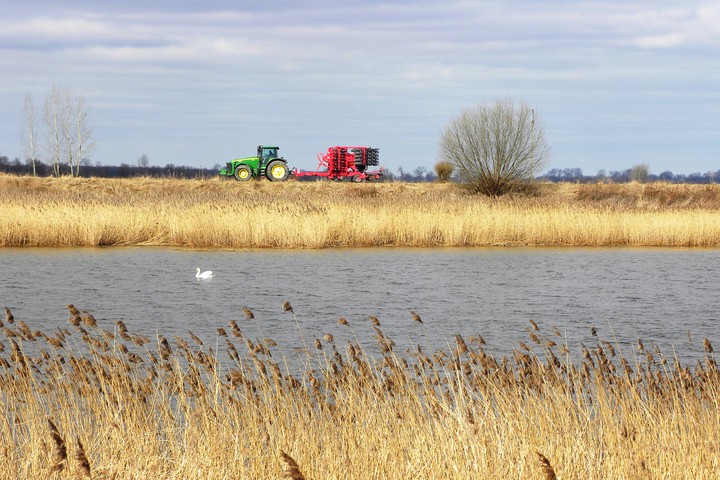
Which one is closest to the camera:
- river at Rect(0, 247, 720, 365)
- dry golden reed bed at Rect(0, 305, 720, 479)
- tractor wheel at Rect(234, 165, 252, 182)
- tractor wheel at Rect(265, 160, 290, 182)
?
dry golden reed bed at Rect(0, 305, 720, 479)

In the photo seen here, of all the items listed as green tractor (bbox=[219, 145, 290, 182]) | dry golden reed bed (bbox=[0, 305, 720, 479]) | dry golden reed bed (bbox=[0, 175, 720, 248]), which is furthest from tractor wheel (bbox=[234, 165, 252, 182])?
dry golden reed bed (bbox=[0, 305, 720, 479])

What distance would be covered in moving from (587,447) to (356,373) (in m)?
1.98

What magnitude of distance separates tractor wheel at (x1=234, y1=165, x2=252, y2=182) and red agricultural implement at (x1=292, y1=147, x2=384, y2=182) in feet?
6.51

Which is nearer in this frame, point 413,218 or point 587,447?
point 587,447

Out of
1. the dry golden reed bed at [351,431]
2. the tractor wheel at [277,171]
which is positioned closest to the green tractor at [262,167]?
the tractor wheel at [277,171]

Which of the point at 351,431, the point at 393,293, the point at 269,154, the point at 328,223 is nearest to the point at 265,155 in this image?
the point at 269,154

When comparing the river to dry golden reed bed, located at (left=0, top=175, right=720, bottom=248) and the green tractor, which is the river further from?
the green tractor

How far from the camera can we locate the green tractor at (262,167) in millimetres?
36719

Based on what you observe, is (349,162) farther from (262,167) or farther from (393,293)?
(393,293)

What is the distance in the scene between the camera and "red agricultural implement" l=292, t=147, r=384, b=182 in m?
37.6

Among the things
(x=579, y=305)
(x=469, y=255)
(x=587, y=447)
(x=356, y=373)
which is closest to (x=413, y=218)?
(x=469, y=255)

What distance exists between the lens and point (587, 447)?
17.4 ft

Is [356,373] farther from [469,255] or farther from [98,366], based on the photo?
[469,255]

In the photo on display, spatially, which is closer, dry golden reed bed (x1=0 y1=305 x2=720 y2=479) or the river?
dry golden reed bed (x1=0 y1=305 x2=720 y2=479)
